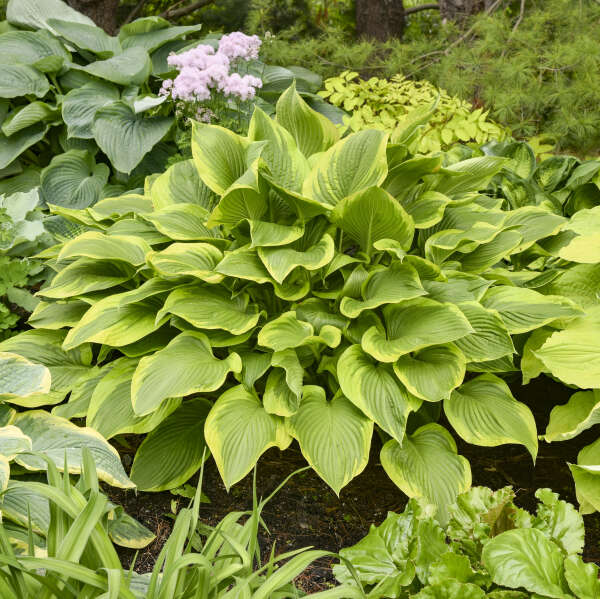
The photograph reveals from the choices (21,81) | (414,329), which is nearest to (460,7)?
(21,81)

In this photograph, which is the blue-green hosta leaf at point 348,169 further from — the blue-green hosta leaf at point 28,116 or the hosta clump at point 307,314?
the blue-green hosta leaf at point 28,116

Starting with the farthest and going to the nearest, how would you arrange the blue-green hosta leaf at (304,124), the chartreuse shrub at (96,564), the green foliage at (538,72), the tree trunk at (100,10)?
the tree trunk at (100,10) < the green foliage at (538,72) < the blue-green hosta leaf at (304,124) < the chartreuse shrub at (96,564)

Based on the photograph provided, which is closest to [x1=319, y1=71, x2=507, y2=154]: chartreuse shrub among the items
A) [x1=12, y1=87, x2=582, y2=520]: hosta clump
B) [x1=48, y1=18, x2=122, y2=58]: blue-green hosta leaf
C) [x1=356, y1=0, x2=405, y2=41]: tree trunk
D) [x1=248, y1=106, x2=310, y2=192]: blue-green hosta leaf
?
[x1=12, y1=87, x2=582, y2=520]: hosta clump

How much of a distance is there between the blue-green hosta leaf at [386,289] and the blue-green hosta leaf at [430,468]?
1.51 feet

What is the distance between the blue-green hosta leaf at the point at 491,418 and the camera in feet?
6.59

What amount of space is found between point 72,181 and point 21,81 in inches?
28.7

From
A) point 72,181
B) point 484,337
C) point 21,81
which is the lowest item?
point 484,337

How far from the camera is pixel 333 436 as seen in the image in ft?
6.41

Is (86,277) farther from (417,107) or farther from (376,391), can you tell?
(417,107)

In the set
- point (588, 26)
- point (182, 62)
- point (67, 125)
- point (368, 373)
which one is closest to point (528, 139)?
point (588, 26)

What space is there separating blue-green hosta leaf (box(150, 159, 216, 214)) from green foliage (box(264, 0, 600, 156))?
178 cm

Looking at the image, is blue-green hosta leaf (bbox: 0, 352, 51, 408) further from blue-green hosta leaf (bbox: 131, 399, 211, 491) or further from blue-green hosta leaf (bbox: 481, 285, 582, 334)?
blue-green hosta leaf (bbox: 481, 285, 582, 334)

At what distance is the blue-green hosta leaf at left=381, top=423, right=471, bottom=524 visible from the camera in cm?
194

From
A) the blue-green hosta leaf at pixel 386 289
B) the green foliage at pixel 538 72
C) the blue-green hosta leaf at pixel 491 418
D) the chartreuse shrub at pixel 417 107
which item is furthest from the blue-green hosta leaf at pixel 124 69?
the blue-green hosta leaf at pixel 491 418
